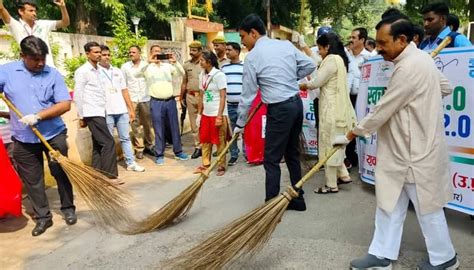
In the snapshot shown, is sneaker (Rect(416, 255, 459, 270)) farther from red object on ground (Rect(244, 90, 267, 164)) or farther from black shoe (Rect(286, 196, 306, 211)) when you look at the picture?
red object on ground (Rect(244, 90, 267, 164))

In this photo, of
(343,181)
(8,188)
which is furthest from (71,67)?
(343,181)

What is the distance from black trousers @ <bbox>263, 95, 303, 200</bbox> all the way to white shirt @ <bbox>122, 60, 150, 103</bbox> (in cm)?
313

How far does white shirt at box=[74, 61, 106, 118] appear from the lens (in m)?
4.78

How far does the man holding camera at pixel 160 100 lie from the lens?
5898 mm

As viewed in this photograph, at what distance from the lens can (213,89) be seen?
527cm

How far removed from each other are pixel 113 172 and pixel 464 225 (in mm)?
3655

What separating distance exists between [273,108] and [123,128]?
2551 millimetres

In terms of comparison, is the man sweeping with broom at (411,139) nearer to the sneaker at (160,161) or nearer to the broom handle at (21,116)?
the broom handle at (21,116)

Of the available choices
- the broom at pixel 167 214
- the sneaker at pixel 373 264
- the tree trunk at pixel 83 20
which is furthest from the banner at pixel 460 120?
the tree trunk at pixel 83 20

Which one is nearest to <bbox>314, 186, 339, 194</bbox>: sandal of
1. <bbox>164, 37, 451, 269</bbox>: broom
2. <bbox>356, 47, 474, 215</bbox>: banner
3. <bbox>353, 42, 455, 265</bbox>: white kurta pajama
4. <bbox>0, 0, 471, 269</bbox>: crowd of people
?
<bbox>0, 0, 471, 269</bbox>: crowd of people

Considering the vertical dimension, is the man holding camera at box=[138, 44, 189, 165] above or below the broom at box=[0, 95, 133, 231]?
above

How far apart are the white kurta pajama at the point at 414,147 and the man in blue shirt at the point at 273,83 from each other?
1.07 metres

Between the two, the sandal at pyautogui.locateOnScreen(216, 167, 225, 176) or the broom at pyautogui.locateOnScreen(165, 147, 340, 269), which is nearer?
the broom at pyautogui.locateOnScreen(165, 147, 340, 269)

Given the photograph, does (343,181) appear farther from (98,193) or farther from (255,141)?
(98,193)
